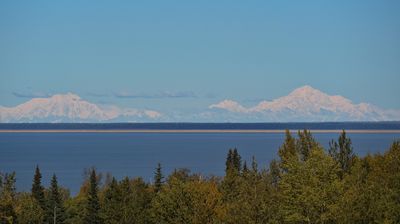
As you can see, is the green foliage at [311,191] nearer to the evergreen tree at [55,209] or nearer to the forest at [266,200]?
the forest at [266,200]

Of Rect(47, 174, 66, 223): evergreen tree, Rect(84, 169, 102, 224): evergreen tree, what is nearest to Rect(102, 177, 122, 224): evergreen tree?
Rect(84, 169, 102, 224): evergreen tree

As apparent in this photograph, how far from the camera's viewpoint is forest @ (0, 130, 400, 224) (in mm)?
50344

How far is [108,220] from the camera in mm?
77312

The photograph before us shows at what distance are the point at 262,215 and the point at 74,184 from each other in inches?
5174

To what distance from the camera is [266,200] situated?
57.2 meters

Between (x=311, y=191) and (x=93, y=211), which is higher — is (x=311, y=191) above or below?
above

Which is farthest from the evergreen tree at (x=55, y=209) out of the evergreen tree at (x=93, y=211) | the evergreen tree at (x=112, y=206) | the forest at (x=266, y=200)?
the evergreen tree at (x=112, y=206)

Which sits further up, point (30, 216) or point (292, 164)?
point (292, 164)

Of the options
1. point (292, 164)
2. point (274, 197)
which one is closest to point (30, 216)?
point (274, 197)

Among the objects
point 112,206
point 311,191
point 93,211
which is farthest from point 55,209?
point 311,191

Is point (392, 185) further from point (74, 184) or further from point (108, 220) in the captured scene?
point (74, 184)

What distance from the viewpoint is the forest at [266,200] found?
50.3 meters

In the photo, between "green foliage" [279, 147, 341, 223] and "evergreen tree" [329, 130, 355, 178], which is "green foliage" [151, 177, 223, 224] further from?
"evergreen tree" [329, 130, 355, 178]

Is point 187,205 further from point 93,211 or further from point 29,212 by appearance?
point 29,212
